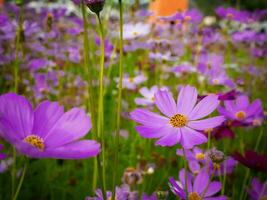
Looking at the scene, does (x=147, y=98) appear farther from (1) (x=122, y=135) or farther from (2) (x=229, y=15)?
(2) (x=229, y=15)

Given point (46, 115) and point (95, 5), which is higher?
point (95, 5)

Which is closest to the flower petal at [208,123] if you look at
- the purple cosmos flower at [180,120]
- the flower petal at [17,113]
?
the purple cosmos flower at [180,120]

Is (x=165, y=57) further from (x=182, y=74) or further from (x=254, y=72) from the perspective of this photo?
(x=254, y=72)

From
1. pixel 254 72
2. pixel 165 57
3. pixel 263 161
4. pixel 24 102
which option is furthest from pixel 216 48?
pixel 24 102

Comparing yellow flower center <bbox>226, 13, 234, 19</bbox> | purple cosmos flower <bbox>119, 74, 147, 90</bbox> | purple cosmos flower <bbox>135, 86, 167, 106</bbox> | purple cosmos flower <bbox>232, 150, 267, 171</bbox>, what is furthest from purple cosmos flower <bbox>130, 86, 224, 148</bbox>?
yellow flower center <bbox>226, 13, 234, 19</bbox>

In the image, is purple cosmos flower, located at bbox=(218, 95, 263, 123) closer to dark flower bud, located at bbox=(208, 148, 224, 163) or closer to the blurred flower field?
the blurred flower field

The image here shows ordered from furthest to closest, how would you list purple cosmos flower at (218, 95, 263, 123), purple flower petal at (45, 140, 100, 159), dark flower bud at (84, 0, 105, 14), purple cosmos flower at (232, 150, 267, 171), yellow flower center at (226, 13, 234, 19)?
yellow flower center at (226, 13, 234, 19) → purple cosmos flower at (218, 95, 263, 123) → purple cosmos flower at (232, 150, 267, 171) → dark flower bud at (84, 0, 105, 14) → purple flower petal at (45, 140, 100, 159)

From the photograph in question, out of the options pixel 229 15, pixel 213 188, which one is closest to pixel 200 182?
pixel 213 188
